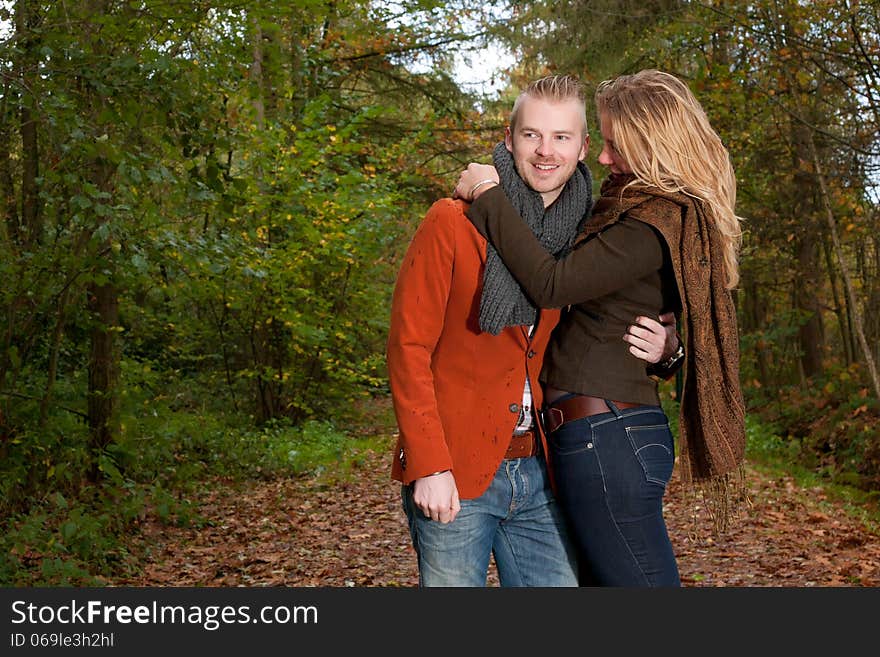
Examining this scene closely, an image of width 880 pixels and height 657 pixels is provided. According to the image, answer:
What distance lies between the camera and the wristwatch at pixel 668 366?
2.91m

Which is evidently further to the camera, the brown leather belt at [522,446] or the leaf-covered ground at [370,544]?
the leaf-covered ground at [370,544]

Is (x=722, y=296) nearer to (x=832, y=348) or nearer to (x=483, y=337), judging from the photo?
(x=483, y=337)

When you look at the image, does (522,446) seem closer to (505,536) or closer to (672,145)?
(505,536)

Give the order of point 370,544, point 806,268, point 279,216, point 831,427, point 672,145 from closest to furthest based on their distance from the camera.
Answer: point 672,145 → point 370,544 → point 831,427 → point 279,216 → point 806,268

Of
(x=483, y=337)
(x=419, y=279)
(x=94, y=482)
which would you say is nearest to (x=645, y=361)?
(x=483, y=337)

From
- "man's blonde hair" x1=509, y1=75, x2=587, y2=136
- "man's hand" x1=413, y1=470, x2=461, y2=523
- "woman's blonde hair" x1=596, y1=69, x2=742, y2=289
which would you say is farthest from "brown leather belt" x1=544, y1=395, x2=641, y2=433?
"man's blonde hair" x1=509, y1=75, x2=587, y2=136

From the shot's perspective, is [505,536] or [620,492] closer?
[620,492]

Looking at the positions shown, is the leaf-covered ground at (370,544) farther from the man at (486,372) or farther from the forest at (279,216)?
the man at (486,372)

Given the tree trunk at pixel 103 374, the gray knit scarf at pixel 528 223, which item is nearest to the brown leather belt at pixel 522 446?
the gray knit scarf at pixel 528 223

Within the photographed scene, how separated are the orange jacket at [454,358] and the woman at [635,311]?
0.34 feet

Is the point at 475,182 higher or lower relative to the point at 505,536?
higher

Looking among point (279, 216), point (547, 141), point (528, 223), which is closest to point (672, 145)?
point (547, 141)

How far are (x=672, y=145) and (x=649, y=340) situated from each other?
574 millimetres

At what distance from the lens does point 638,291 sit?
2.88 m
